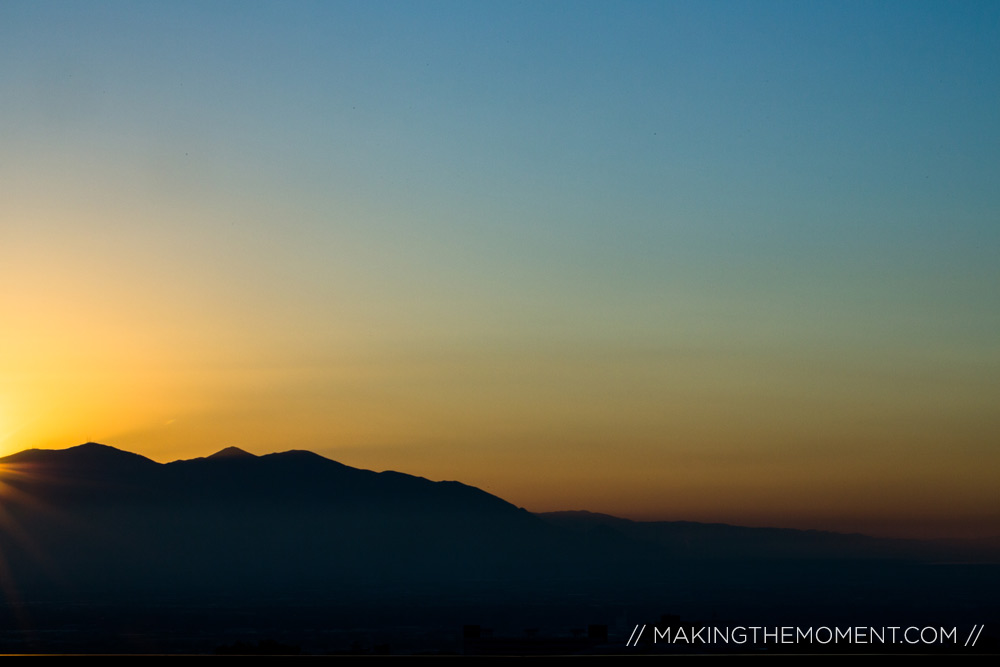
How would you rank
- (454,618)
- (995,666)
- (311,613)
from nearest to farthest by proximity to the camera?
(995,666) → (454,618) → (311,613)

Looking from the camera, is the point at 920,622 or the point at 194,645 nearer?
the point at 194,645

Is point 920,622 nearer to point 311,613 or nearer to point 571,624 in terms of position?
point 571,624

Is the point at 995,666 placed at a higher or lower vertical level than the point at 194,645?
higher

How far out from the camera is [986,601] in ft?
643

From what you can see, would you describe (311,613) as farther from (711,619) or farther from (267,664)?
(267,664)

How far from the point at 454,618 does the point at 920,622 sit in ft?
217

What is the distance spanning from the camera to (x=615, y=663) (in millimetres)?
7973

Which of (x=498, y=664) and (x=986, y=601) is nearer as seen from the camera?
(x=498, y=664)

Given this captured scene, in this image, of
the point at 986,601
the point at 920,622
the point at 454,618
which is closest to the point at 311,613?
the point at 454,618

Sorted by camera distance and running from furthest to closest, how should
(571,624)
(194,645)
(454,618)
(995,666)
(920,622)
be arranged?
(454,618) → (571,624) → (920,622) → (194,645) → (995,666)

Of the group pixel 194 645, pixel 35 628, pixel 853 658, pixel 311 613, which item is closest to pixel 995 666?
pixel 853 658

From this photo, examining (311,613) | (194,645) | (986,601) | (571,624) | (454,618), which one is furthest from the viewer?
(986,601)

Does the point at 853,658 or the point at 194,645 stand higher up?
the point at 853,658

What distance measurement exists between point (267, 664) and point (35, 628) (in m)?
148
